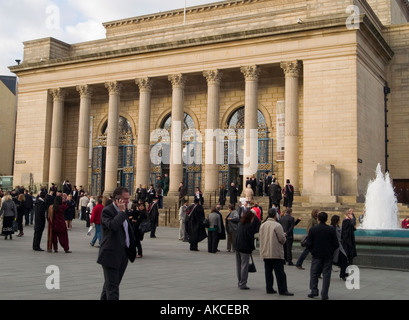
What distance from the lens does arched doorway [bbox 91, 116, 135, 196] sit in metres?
36.9

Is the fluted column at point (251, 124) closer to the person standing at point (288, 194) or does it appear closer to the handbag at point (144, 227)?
the person standing at point (288, 194)

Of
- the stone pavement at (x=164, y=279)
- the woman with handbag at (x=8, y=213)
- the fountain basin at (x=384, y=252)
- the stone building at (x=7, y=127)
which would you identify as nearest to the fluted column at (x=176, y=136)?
the woman with handbag at (x=8, y=213)

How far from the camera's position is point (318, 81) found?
2817 centimetres

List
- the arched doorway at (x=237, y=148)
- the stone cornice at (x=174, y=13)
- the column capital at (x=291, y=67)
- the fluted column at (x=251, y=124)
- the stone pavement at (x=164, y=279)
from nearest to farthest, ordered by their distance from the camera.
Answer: the stone pavement at (x=164, y=279), the column capital at (x=291, y=67), the fluted column at (x=251, y=124), the arched doorway at (x=237, y=148), the stone cornice at (x=174, y=13)

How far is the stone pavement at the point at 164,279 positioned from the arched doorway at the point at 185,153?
17957 millimetres

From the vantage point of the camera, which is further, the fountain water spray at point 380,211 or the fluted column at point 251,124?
the fluted column at point 251,124

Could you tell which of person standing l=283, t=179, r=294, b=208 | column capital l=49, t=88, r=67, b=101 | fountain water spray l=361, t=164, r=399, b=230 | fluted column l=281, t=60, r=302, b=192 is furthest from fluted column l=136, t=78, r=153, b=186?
fountain water spray l=361, t=164, r=399, b=230

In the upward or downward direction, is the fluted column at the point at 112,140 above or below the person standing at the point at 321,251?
above

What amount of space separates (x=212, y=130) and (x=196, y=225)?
13898 millimetres

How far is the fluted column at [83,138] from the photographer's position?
3522cm
